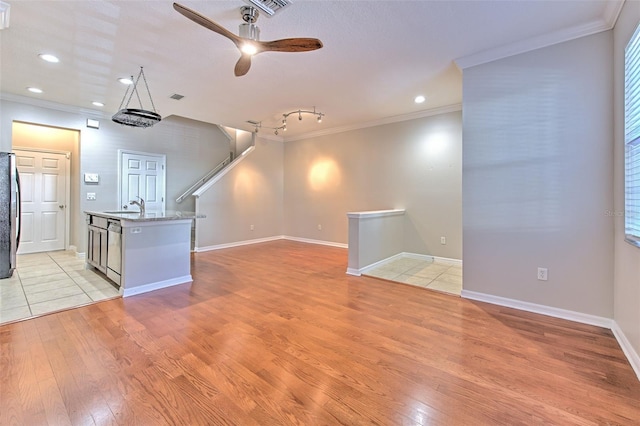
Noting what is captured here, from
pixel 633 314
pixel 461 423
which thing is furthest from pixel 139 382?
pixel 633 314

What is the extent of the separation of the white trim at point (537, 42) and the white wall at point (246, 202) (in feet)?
16.8

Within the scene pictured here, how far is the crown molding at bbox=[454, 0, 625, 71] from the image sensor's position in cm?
238

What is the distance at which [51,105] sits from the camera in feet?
15.8

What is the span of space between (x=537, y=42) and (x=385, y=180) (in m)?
3.32

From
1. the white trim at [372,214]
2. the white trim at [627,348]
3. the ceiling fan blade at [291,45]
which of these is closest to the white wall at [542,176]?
the white trim at [627,348]

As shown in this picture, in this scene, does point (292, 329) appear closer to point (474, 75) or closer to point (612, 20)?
point (474, 75)

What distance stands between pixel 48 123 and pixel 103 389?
5.35 m

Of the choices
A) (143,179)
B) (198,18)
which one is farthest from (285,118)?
(198,18)

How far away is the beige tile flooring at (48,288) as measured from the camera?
2.86 meters

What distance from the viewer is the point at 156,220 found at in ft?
11.3

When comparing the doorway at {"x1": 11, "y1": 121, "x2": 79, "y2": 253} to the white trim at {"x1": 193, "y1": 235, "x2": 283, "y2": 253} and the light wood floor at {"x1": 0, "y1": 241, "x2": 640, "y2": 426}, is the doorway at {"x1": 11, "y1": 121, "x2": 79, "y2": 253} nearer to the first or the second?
the white trim at {"x1": 193, "y1": 235, "x2": 283, "y2": 253}

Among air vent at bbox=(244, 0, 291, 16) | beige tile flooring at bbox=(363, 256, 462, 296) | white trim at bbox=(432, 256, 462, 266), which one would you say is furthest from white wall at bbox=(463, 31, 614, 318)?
air vent at bbox=(244, 0, 291, 16)

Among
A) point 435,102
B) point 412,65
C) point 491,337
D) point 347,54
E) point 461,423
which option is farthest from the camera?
point 435,102

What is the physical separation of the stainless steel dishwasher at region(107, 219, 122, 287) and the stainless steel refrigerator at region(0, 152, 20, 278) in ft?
4.75
